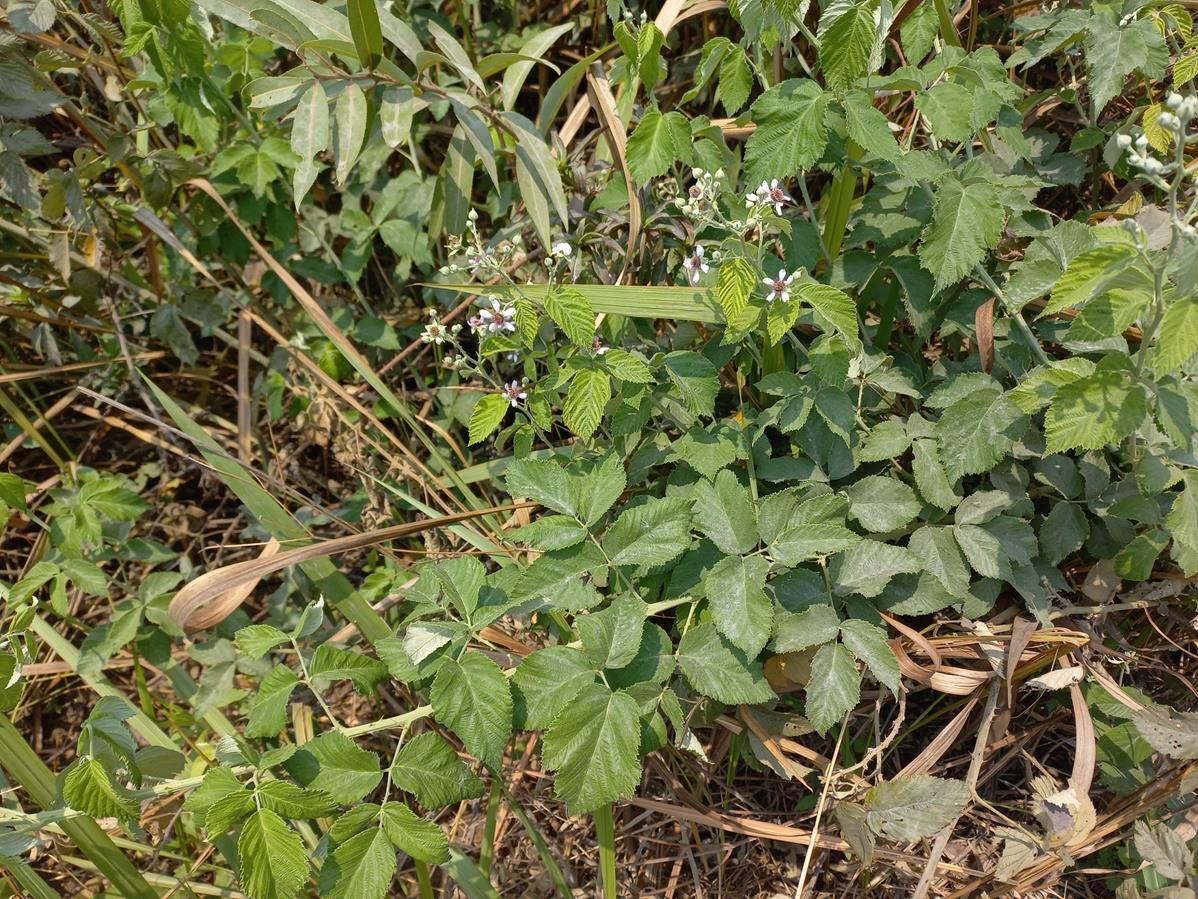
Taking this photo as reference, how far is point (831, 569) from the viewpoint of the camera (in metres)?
1.67

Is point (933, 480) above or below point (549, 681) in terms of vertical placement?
above

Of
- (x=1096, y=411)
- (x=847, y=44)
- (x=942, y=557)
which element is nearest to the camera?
(x=1096, y=411)

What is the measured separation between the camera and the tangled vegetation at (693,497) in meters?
1.52

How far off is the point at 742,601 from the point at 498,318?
70 centimetres

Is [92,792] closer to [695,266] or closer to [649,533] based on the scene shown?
[649,533]

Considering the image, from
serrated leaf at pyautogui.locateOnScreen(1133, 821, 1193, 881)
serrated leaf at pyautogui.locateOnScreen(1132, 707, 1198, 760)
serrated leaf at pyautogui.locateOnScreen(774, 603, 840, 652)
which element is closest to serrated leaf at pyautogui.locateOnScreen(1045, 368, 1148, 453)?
serrated leaf at pyautogui.locateOnScreen(774, 603, 840, 652)

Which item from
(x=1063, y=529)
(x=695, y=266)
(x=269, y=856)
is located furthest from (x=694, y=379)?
(x=269, y=856)

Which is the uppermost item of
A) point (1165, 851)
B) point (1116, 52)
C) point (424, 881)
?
point (1116, 52)

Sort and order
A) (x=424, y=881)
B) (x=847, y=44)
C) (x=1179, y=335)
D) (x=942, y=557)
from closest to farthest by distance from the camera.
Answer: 1. (x=1179, y=335)
2. (x=847, y=44)
3. (x=942, y=557)
4. (x=424, y=881)

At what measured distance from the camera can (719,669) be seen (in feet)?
5.18

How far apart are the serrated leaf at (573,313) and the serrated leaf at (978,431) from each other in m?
0.68

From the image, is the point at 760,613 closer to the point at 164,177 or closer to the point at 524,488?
the point at 524,488

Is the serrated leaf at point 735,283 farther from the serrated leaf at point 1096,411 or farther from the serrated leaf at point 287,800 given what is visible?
the serrated leaf at point 287,800

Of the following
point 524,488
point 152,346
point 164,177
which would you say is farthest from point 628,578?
point 152,346
